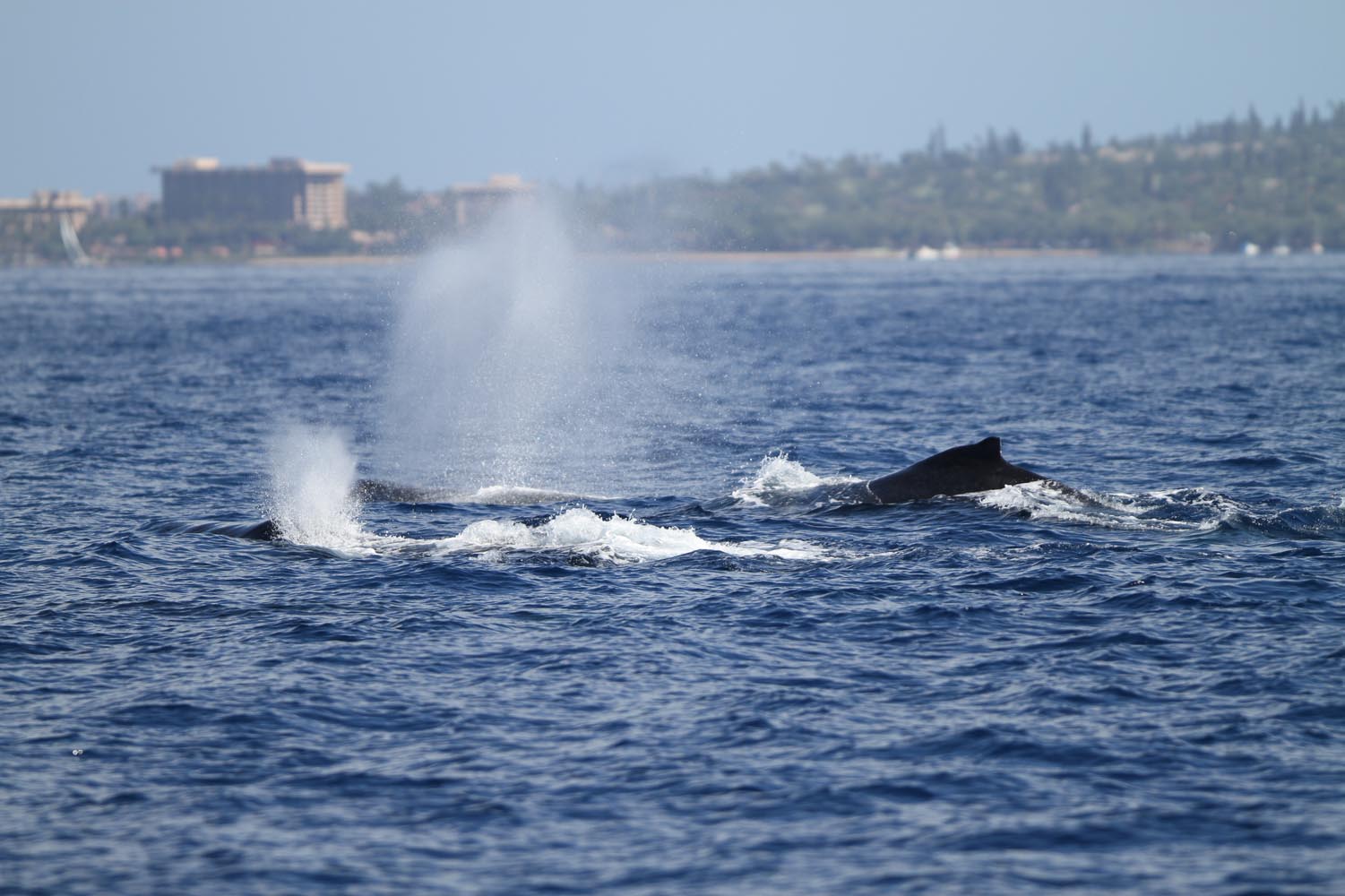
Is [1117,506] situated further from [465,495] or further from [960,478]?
[465,495]

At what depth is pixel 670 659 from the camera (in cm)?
1547

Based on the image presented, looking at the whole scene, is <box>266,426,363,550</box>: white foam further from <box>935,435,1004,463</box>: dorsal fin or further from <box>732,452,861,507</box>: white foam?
<box>935,435,1004,463</box>: dorsal fin

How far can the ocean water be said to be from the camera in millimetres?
11156

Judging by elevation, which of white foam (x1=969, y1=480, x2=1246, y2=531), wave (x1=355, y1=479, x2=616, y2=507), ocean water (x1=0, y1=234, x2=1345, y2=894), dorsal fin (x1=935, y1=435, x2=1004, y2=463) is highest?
dorsal fin (x1=935, y1=435, x2=1004, y2=463)

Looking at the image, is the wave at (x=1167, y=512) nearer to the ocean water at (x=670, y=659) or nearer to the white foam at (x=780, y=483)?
the ocean water at (x=670, y=659)

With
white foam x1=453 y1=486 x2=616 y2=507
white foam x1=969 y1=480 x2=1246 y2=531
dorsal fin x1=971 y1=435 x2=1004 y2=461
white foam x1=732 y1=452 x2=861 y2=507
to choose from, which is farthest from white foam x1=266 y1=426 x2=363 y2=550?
white foam x1=969 y1=480 x2=1246 y2=531

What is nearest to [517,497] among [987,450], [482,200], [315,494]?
[315,494]

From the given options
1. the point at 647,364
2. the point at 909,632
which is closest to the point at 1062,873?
the point at 909,632

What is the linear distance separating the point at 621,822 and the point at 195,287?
153m

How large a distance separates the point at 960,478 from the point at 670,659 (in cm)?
918

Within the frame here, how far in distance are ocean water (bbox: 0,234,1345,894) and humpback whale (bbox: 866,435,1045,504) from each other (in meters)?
0.32

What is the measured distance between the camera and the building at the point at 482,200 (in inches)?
2844

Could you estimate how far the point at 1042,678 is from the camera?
1470 cm

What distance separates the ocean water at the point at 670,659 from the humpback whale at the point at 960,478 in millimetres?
320
